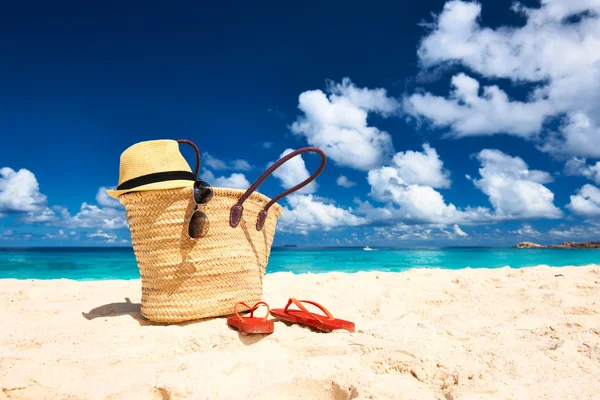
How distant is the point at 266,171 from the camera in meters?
2.37

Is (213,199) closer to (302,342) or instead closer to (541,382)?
(302,342)

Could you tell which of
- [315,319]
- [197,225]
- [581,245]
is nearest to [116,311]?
[197,225]

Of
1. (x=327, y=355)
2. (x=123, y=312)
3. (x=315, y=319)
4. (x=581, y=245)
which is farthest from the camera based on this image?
(x=581, y=245)

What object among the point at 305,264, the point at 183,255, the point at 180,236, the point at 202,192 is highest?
the point at 202,192

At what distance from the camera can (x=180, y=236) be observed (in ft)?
7.69

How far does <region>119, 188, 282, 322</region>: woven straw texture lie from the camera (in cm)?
234

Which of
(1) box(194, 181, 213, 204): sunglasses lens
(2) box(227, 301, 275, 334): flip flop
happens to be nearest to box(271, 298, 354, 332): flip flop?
(2) box(227, 301, 275, 334): flip flop

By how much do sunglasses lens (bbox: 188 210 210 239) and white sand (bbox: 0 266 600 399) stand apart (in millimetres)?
572

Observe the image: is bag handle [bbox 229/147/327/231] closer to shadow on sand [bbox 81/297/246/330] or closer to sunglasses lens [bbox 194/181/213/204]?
sunglasses lens [bbox 194/181/213/204]

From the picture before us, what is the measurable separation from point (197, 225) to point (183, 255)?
0.22m

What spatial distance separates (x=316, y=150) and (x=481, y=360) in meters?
1.41

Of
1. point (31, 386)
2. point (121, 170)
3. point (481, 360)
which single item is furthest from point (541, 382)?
point (121, 170)

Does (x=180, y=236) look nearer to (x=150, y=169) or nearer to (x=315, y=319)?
(x=150, y=169)

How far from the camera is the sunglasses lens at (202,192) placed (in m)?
2.28
